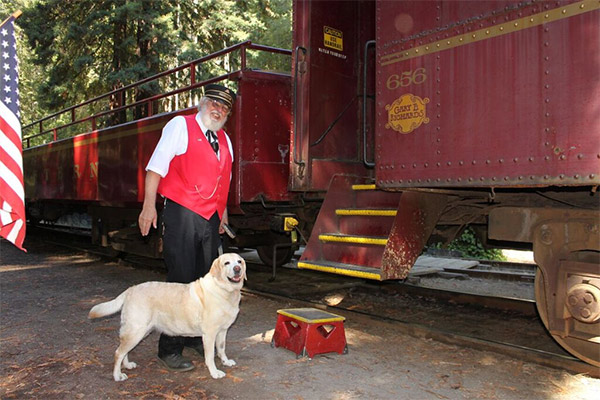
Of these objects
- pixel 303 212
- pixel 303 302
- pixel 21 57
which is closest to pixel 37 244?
pixel 303 212

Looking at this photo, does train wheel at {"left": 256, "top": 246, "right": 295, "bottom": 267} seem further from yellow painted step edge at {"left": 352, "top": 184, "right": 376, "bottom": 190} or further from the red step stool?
the red step stool

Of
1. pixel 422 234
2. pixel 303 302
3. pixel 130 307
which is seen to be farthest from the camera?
pixel 303 302

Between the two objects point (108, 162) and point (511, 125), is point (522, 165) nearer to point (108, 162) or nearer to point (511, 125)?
point (511, 125)

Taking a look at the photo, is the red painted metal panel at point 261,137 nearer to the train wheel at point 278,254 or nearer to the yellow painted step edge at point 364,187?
the yellow painted step edge at point 364,187

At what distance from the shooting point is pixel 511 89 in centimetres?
339

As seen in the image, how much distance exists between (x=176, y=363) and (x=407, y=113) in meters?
2.56

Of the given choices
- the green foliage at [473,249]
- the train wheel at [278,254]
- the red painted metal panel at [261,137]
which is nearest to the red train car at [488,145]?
the red painted metal panel at [261,137]

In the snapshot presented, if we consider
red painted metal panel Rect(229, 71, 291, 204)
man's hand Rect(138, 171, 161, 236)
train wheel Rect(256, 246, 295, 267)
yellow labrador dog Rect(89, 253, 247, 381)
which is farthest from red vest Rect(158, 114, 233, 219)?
train wheel Rect(256, 246, 295, 267)

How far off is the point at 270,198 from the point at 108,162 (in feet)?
11.2

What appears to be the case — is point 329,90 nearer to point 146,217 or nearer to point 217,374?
point 146,217

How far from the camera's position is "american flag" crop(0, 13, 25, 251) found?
4.35 m

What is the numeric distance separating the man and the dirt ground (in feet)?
1.29

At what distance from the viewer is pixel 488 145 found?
3.50 m

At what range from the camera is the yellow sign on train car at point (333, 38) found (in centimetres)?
545
